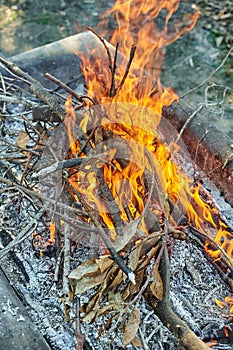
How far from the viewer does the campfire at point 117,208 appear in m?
1.69

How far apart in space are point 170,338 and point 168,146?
0.88 metres

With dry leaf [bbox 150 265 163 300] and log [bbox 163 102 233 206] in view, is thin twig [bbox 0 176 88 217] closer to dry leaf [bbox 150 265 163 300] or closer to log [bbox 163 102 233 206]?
dry leaf [bbox 150 265 163 300]

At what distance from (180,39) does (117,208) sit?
312 cm

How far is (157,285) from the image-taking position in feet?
5.65

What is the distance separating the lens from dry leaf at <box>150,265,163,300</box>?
5.62 ft

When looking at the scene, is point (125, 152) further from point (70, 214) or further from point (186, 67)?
point (186, 67)

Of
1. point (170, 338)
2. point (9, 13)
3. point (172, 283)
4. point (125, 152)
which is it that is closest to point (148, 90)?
point (125, 152)

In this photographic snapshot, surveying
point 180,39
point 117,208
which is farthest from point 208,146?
point 180,39

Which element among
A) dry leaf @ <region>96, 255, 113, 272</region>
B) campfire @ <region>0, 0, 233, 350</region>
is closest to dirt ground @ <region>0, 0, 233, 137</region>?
campfire @ <region>0, 0, 233, 350</region>

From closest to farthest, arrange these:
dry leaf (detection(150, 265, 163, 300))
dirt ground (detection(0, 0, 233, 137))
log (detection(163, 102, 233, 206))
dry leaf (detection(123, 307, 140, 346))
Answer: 1. dry leaf (detection(123, 307, 140, 346))
2. dry leaf (detection(150, 265, 163, 300))
3. log (detection(163, 102, 233, 206))
4. dirt ground (detection(0, 0, 233, 137))

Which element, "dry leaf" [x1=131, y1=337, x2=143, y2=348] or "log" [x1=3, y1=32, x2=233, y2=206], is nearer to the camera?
"dry leaf" [x1=131, y1=337, x2=143, y2=348]

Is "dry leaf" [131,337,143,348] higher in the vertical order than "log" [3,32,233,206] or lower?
lower

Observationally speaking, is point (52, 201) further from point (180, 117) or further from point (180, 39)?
point (180, 39)

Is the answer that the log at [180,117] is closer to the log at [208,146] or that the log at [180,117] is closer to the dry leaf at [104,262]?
the log at [208,146]
